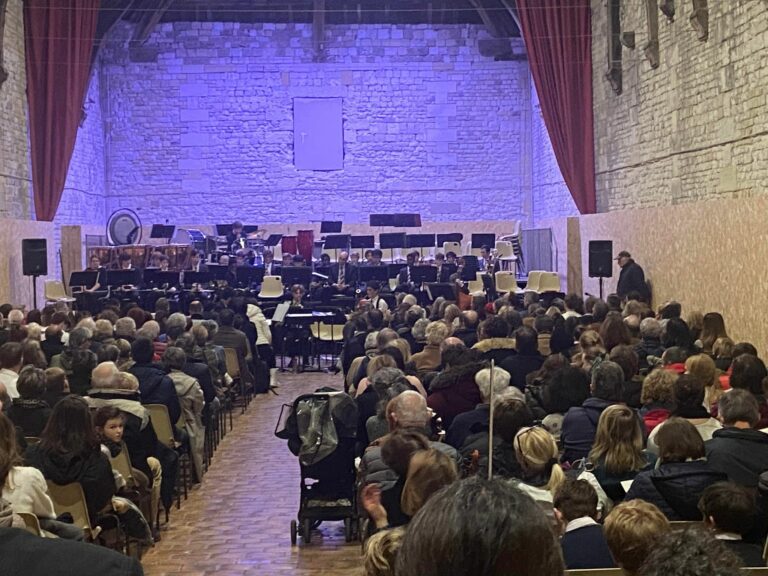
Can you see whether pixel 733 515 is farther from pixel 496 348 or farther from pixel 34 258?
pixel 34 258

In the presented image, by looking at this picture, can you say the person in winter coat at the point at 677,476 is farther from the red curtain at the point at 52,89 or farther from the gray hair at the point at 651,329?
the red curtain at the point at 52,89

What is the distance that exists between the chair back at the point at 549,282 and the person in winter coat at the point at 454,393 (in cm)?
948

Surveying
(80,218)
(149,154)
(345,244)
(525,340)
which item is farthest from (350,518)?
(149,154)

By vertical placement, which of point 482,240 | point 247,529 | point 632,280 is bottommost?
point 247,529

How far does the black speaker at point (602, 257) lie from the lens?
572 inches

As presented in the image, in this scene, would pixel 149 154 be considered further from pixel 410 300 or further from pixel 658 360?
pixel 658 360

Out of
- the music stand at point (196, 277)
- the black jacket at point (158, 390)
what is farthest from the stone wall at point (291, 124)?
the black jacket at point (158, 390)

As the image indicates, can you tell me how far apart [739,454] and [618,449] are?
A: 513 mm

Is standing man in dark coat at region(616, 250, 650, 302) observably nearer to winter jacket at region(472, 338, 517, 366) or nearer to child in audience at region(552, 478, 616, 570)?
winter jacket at region(472, 338, 517, 366)

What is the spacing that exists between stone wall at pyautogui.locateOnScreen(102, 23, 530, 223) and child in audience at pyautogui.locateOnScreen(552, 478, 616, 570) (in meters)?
19.6

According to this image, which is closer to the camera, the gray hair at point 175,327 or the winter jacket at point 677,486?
the winter jacket at point 677,486

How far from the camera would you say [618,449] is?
15.1 ft

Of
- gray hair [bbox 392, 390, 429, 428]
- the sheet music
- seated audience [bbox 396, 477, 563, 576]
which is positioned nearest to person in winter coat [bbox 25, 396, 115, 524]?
gray hair [bbox 392, 390, 429, 428]

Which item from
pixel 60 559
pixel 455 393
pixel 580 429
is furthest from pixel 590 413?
pixel 60 559
